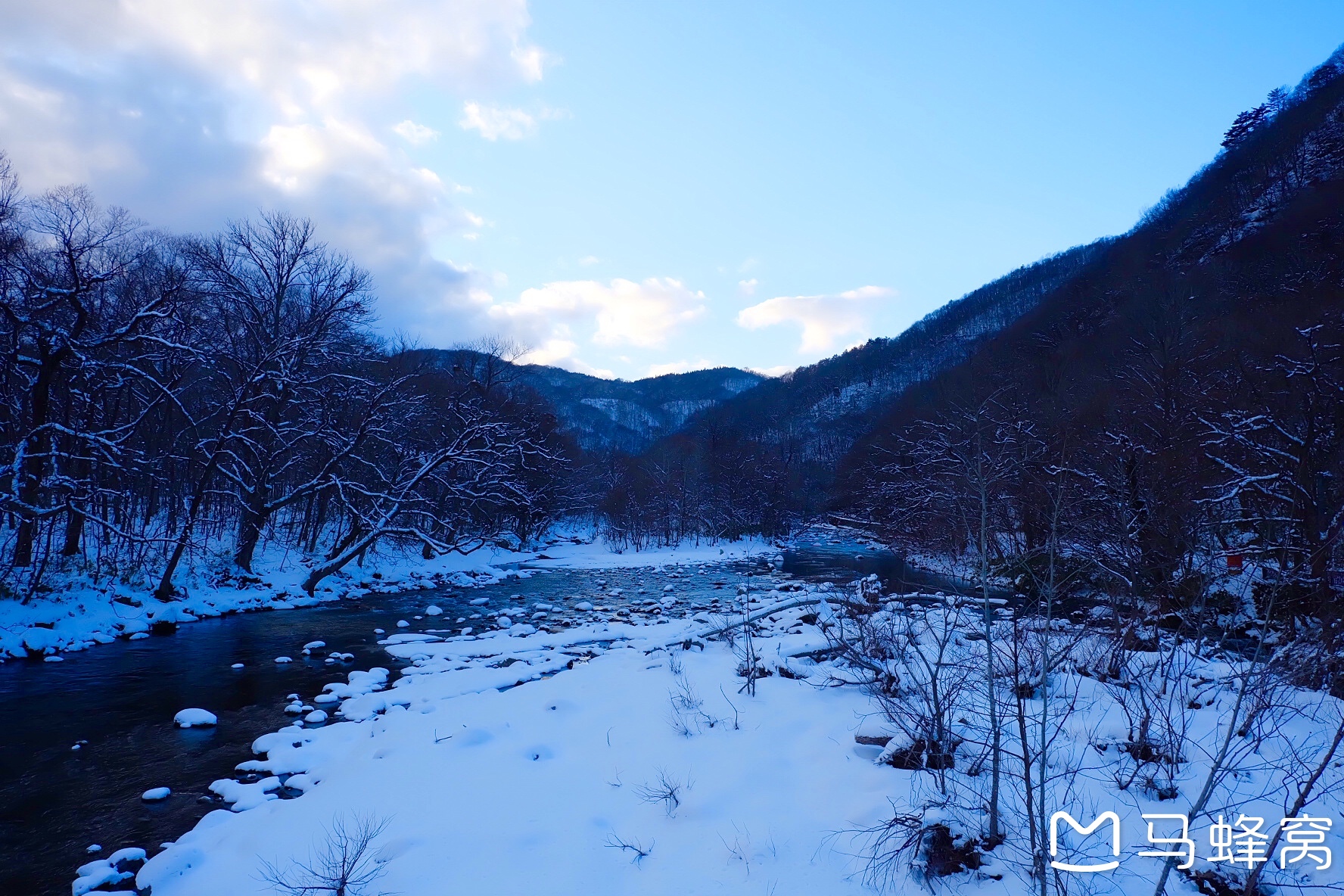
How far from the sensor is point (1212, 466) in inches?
562

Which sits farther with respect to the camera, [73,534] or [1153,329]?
[1153,329]

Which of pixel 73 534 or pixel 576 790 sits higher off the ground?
pixel 73 534

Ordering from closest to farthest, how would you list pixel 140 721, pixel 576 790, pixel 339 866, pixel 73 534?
pixel 339 866 < pixel 576 790 < pixel 140 721 < pixel 73 534

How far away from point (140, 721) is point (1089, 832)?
10.8 metres

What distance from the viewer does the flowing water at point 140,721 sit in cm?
546

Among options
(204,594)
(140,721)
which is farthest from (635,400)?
(140,721)

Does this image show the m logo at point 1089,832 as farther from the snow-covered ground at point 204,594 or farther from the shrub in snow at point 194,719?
the snow-covered ground at point 204,594

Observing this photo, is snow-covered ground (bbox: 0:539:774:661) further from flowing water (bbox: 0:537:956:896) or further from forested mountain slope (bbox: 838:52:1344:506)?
forested mountain slope (bbox: 838:52:1344:506)

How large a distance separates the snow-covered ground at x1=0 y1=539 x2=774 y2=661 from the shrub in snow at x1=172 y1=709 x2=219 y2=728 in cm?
573

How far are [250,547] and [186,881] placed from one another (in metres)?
16.5

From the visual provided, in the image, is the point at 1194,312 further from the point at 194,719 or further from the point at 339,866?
the point at 194,719

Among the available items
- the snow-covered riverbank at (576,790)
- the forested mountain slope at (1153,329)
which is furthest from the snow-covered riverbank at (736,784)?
the forested mountain slope at (1153,329)

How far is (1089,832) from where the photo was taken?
3770 mm

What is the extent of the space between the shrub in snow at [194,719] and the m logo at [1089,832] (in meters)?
9.58
